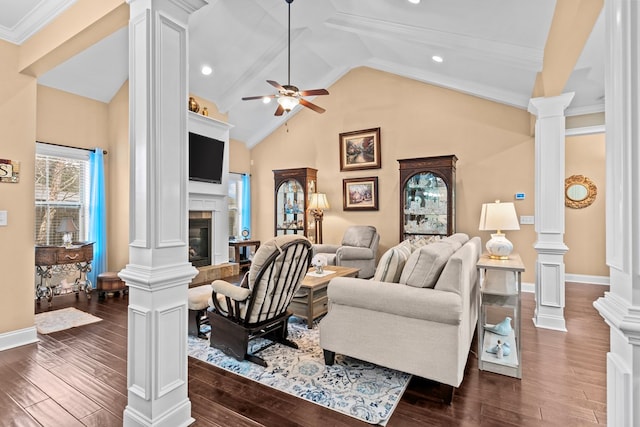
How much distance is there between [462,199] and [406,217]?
0.99m

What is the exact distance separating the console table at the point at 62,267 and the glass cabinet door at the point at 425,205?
196 inches

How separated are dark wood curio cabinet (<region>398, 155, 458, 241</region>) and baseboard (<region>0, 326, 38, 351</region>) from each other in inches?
196

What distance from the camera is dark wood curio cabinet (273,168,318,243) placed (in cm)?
658

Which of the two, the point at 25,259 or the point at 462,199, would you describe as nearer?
the point at 25,259

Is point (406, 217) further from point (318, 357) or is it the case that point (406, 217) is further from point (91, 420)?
point (91, 420)

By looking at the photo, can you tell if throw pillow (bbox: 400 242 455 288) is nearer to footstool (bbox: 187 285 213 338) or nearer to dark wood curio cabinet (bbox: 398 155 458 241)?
footstool (bbox: 187 285 213 338)

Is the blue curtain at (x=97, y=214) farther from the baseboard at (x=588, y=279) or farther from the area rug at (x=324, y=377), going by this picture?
the baseboard at (x=588, y=279)

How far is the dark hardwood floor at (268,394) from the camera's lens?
1.94 m

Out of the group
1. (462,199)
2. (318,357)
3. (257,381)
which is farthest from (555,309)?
(257,381)

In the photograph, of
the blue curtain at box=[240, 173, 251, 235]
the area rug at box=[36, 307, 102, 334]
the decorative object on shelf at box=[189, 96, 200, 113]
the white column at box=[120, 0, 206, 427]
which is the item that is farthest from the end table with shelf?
the blue curtain at box=[240, 173, 251, 235]

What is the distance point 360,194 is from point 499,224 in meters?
3.52

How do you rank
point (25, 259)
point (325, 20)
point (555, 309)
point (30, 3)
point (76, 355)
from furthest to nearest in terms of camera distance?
point (325, 20)
point (555, 309)
point (25, 259)
point (76, 355)
point (30, 3)

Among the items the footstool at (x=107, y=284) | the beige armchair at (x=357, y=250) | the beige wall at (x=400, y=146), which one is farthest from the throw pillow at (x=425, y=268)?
the footstool at (x=107, y=284)

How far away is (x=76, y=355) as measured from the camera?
2828 mm
